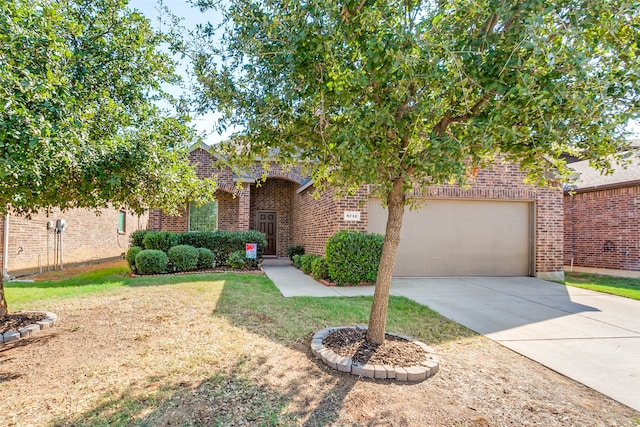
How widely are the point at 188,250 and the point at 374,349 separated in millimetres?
8135

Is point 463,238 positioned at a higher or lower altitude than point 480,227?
lower

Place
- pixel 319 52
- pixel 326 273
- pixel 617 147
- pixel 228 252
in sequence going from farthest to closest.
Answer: pixel 228 252 < pixel 326 273 < pixel 319 52 < pixel 617 147

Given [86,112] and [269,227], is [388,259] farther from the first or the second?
[269,227]

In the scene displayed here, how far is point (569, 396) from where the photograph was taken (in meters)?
3.19

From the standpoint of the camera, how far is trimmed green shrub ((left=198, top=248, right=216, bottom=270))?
11.1 meters

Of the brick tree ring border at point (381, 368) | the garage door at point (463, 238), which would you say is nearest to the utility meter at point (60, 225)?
the garage door at point (463, 238)

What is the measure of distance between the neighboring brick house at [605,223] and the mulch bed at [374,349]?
9.50 metres

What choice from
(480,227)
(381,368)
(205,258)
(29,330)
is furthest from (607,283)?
(29,330)

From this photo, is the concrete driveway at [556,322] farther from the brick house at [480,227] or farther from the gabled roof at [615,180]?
the gabled roof at [615,180]

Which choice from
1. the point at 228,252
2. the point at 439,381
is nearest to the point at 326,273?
the point at 228,252

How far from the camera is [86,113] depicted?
363cm

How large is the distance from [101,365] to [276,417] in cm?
207

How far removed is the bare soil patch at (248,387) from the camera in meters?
2.76

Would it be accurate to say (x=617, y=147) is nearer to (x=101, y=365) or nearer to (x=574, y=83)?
(x=574, y=83)
